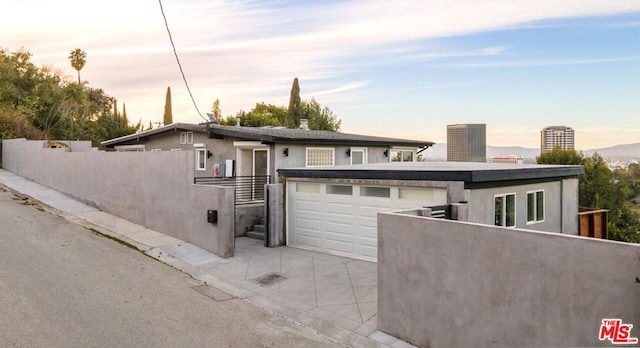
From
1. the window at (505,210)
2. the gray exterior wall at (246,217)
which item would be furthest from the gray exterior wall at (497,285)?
the gray exterior wall at (246,217)

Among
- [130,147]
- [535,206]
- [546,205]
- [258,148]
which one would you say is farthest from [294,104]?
[535,206]

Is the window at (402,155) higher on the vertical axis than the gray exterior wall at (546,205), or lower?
higher

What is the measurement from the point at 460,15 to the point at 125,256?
14322 millimetres

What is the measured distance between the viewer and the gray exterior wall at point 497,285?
14.2 ft

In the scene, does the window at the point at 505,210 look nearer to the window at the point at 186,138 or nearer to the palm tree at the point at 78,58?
the window at the point at 186,138

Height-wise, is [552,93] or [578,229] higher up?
[552,93]

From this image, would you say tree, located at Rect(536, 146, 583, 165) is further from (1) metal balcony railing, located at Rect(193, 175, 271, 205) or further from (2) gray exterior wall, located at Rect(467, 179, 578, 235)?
(1) metal balcony railing, located at Rect(193, 175, 271, 205)

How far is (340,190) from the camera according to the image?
1165 centimetres

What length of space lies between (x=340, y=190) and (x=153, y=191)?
612 cm

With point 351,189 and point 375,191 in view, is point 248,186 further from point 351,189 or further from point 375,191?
point 375,191

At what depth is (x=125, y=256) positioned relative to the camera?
1063 cm

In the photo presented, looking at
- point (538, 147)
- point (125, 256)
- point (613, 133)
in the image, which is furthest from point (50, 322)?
point (538, 147)

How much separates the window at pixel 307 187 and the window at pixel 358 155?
6.04 meters

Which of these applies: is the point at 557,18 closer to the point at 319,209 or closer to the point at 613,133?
the point at 319,209
